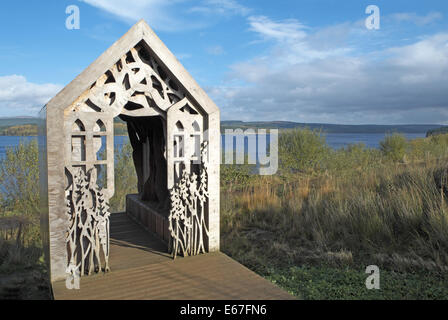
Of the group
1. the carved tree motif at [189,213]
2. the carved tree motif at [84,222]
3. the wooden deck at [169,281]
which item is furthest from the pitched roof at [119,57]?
the wooden deck at [169,281]

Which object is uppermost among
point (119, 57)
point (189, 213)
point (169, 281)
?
point (119, 57)

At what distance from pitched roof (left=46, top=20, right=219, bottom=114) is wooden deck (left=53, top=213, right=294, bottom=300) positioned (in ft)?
6.57

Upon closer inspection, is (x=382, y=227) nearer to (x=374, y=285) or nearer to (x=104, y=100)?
(x=374, y=285)

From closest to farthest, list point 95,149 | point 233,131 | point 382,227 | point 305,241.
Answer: point 95,149, point 382,227, point 305,241, point 233,131

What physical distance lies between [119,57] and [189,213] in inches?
89.3

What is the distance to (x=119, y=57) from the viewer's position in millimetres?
3721

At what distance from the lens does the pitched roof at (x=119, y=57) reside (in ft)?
11.3

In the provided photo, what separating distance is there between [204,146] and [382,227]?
366cm

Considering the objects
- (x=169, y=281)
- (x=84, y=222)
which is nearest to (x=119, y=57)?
(x=84, y=222)

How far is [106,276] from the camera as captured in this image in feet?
12.4

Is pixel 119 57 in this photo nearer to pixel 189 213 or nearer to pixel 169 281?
pixel 189 213

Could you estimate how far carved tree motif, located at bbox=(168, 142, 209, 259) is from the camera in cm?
434
